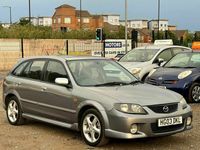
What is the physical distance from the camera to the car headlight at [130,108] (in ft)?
23.5

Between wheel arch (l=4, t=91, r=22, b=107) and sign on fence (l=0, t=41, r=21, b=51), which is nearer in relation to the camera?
wheel arch (l=4, t=91, r=22, b=107)

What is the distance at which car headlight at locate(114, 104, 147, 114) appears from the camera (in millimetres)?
7148

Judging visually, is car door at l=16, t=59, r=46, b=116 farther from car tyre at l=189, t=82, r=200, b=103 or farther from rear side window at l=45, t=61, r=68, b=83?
car tyre at l=189, t=82, r=200, b=103

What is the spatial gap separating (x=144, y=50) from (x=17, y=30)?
26.8 m

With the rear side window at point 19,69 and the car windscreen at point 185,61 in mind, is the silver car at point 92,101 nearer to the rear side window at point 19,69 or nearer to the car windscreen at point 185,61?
the rear side window at point 19,69

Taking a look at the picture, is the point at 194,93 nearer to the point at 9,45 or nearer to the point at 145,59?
the point at 145,59

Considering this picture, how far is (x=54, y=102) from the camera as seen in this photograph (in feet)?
27.5

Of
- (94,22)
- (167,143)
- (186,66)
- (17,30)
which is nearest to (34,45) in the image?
(17,30)

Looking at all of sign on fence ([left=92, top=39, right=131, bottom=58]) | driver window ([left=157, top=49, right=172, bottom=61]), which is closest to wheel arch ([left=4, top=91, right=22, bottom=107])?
driver window ([left=157, top=49, right=172, bottom=61])

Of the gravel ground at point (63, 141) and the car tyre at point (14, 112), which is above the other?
the car tyre at point (14, 112)

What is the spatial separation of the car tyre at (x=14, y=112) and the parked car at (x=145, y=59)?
615 centimetres

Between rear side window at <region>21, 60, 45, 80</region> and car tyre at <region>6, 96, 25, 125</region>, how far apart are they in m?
0.60

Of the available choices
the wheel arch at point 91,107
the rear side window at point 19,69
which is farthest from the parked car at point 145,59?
the wheel arch at point 91,107

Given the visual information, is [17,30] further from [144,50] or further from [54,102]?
[54,102]
